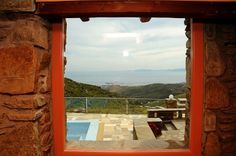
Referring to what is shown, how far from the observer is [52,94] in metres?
1.90

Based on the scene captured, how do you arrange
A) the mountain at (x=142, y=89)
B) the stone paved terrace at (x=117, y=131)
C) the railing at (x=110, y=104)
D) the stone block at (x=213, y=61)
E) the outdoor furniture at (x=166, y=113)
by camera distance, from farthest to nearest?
the mountain at (x=142, y=89) < the railing at (x=110, y=104) < the outdoor furniture at (x=166, y=113) < the stone paved terrace at (x=117, y=131) < the stone block at (x=213, y=61)

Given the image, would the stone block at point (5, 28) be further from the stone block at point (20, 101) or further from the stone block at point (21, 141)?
the stone block at point (21, 141)

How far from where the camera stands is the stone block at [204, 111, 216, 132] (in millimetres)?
1850

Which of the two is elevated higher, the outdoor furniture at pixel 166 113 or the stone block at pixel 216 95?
the stone block at pixel 216 95

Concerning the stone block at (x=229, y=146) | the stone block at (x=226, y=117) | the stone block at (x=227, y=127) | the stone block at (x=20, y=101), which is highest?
the stone block at (x=20, y=101)

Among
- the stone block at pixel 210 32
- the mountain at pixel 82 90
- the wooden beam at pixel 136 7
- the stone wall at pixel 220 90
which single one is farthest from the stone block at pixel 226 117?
the mountain at pixel 82 90

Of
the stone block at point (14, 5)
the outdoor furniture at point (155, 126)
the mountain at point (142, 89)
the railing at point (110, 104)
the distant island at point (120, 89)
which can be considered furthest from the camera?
the mountain at point (142, 89)

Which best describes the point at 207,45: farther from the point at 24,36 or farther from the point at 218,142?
the point at 24,36

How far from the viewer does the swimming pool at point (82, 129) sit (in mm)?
7170

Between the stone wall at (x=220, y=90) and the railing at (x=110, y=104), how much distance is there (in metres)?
5.52

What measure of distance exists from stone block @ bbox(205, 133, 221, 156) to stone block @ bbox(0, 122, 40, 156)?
3.91 feet

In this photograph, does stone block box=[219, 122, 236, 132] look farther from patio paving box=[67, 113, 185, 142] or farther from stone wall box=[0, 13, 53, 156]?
patio paving box=[67, 113, 185, 142]

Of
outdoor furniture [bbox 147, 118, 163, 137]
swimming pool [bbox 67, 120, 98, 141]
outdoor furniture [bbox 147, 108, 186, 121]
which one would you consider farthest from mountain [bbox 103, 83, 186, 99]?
outdoor furniture [bbox 147, 118, 163, 137]

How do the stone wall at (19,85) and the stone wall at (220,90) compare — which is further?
the stone wall at (220,90)
